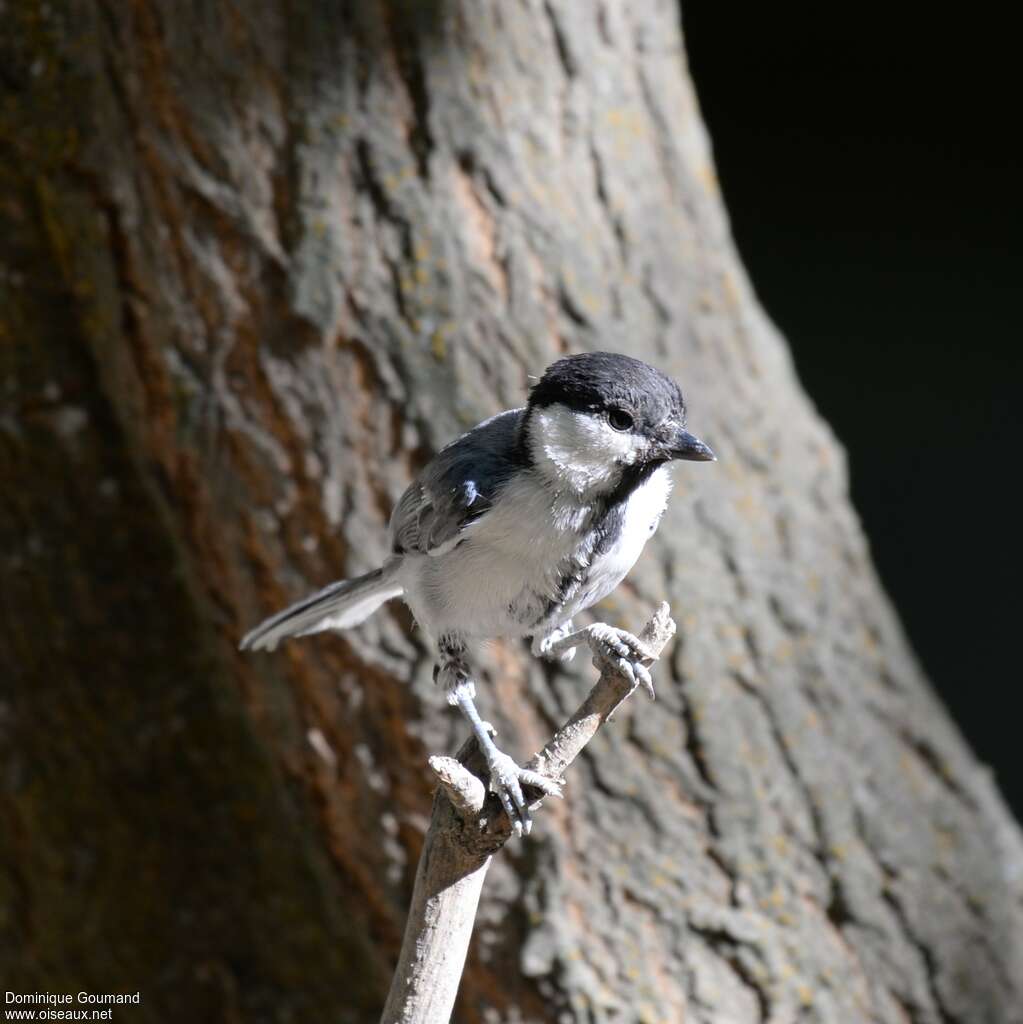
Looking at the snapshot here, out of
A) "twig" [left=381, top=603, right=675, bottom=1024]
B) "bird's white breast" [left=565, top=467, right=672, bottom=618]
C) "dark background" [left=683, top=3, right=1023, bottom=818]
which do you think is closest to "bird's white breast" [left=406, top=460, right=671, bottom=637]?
"bird's white breast" [left=565, top=467, right=672, bottom=618]

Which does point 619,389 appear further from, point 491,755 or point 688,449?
point 491,755

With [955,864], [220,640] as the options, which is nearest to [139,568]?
[220,640]

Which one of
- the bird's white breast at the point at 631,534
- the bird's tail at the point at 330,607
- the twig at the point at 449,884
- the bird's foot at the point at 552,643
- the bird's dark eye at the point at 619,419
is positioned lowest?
the twig at the point at 449,884

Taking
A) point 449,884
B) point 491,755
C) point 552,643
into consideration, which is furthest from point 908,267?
point 449,884

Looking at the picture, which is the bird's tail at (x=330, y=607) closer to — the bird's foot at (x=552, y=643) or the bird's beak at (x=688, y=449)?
the bird's foot at (x=552, y=643)

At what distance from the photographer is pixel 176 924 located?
7.77ft

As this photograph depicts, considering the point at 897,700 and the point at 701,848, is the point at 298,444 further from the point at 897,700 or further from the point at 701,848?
the point at 897,700

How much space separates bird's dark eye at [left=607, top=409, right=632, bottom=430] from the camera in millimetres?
1288

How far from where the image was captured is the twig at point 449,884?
1280 millimetres

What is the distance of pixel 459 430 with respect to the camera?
1.93 metres

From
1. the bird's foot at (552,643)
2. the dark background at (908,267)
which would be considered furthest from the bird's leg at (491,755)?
the dark background at (908,267)

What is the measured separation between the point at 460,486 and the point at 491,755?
1.01 feet

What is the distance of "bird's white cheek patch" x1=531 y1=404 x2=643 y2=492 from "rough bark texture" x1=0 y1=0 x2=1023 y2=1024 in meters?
0.61

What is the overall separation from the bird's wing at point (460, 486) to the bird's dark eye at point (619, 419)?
0.14 m
